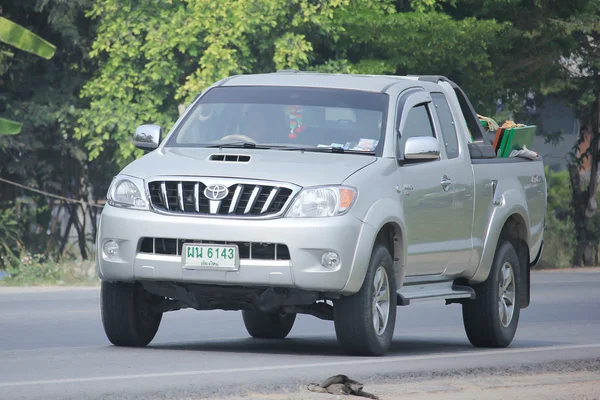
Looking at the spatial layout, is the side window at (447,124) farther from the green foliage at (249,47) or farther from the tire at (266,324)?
the green foliage at (249,47)

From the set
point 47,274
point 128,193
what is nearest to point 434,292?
point 128,193

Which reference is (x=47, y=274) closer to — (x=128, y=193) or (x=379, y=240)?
(x=128, y=193)

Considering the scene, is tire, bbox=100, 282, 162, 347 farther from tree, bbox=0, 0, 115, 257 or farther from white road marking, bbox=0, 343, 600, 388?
tree, bbox=0, 0, 115, 257

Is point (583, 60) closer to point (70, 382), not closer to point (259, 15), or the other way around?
point (259, 15)

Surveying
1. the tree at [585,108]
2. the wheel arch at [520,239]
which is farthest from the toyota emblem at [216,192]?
the tree at [585,108]

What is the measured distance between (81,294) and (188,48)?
1064 centimetres

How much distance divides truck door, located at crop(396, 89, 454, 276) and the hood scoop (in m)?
1.17

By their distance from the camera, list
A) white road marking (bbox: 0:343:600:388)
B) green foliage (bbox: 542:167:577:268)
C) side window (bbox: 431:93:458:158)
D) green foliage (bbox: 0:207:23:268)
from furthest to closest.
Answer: green foliage (bbox: 542:167:577:268), green foliage (bbox: 0:207:23:268), side window (bbox: 431:93:458:158), white road marking (bbox: 0:343:600:388)

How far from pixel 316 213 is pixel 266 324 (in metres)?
3.07

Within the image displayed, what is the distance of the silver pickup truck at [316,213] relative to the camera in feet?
33.2

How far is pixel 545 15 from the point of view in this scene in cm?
3006

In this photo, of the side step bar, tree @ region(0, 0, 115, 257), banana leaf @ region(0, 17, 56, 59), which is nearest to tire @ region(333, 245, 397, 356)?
the side step bar

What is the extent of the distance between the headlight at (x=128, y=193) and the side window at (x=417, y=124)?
208cm

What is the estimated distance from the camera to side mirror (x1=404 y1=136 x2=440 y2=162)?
11.0 meters
